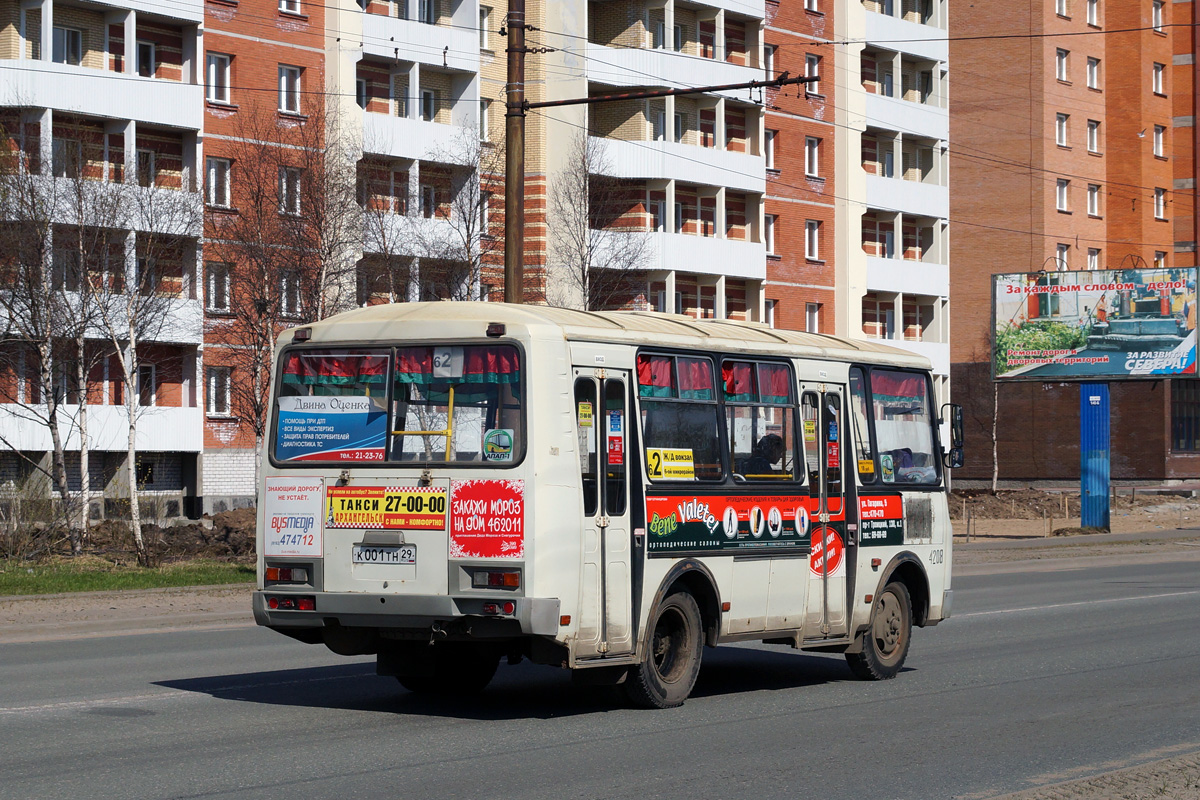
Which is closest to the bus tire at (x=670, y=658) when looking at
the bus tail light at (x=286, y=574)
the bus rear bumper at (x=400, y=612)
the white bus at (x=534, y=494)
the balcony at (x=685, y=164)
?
the white bus at (x=534, y=494)

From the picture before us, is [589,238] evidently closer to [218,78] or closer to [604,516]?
[218,78]

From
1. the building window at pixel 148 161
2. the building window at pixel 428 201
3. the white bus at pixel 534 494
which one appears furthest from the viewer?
the building window at pixel 428 201

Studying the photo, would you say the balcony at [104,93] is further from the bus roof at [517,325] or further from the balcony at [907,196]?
the bus roof at [517,325]

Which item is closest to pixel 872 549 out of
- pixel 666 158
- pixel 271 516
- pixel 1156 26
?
pixel 271 516

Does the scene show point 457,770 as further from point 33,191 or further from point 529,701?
point 33,191

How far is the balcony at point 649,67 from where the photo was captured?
182ft

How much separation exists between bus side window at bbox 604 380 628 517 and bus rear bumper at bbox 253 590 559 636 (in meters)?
0.98

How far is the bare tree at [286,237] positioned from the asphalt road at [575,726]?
962 inches

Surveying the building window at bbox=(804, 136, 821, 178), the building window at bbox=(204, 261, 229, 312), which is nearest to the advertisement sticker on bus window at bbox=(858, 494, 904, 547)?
the building window at bbox=(204, 261, 229, 312)

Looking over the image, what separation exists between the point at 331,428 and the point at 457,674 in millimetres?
2365

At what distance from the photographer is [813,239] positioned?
6581 centimetres

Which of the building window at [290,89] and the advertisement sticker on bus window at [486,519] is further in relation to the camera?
the building window at [290,89]

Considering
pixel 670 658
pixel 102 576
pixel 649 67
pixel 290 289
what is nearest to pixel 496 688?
pixel 670 658

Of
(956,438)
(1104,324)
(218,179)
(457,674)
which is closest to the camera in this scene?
(457,674)
